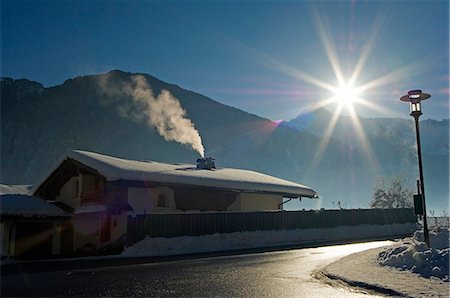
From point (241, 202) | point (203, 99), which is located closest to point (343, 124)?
point (203, 99)

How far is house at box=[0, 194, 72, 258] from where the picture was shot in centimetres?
2194

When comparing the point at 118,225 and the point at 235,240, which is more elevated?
the point at 118,225

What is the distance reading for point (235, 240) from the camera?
2245 centimetres

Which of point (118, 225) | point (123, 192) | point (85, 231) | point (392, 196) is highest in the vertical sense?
point (392, 196)

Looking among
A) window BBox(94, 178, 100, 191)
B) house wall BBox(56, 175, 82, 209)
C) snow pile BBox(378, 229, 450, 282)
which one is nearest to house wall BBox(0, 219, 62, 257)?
house wall BBox(56, 175, 82, 209)

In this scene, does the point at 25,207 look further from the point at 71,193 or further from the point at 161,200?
the point at 161,200

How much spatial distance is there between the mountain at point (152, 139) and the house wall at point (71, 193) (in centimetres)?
9111

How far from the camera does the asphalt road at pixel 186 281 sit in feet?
29.6

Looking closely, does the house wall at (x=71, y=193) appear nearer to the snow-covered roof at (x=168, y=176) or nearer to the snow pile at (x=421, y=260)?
the snow-covered roof at (x=168, y=176)

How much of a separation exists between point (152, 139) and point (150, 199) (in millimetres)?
104324

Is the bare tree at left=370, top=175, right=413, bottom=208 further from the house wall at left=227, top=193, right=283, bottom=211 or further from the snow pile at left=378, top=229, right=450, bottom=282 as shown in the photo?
the snow pile at left=378, top=229, right=450, bottom=282

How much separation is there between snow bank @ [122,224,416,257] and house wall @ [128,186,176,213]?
123 inches

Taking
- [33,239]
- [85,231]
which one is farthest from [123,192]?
[33,239]

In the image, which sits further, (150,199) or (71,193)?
(71,193)
